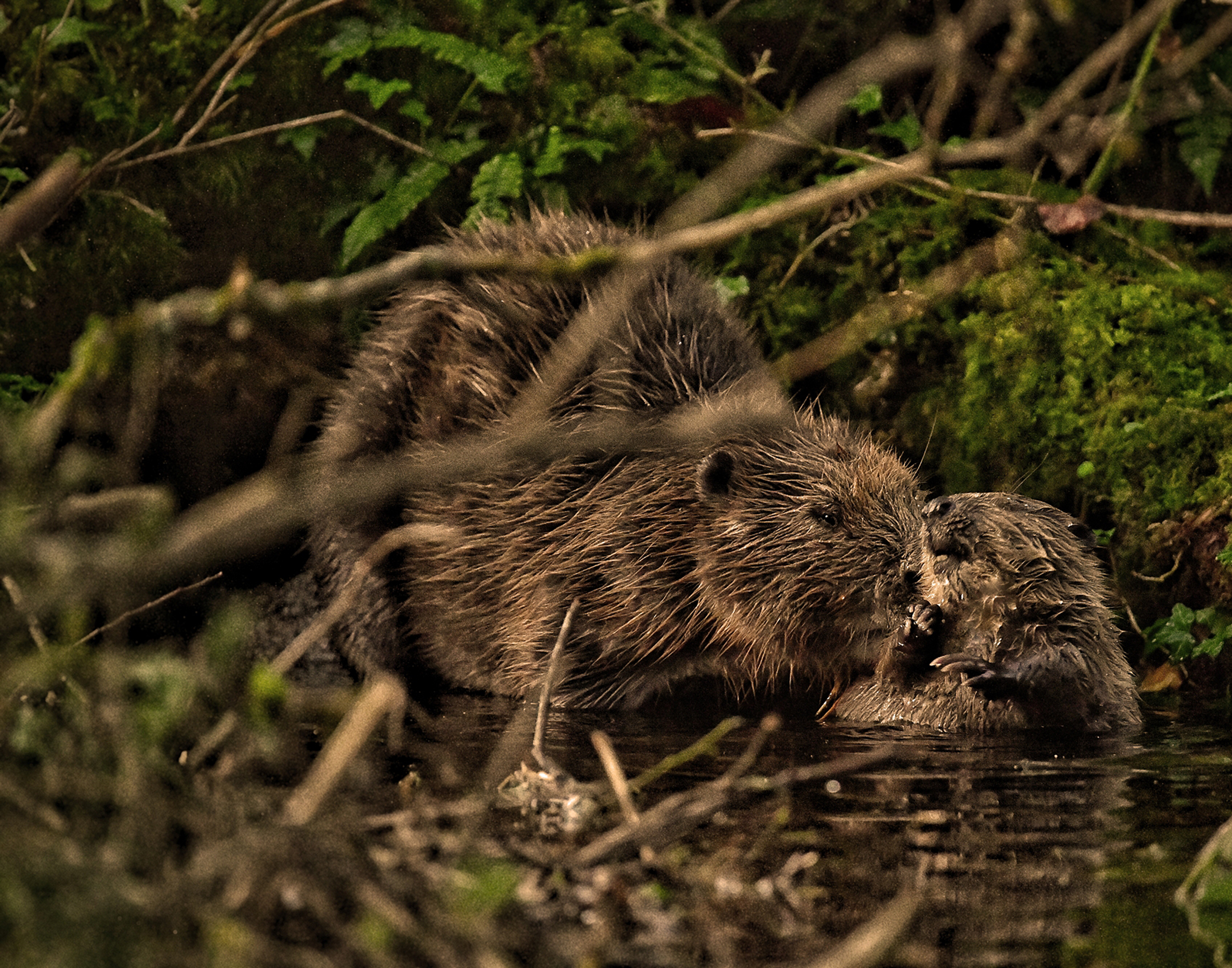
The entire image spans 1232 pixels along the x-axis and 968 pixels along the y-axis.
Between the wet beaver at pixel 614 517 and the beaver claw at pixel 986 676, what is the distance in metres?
0.49

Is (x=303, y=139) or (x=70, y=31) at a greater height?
(x=70, y=31)

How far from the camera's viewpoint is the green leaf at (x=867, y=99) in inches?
263

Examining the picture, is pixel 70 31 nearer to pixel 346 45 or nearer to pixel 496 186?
pixel 346 45

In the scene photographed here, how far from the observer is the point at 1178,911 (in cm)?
271

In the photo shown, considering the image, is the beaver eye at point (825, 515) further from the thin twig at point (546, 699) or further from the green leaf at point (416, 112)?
the green leaf at point (416, 112)

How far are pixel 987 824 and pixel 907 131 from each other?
4.23 meters

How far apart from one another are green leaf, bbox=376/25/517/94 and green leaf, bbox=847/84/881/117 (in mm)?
1622

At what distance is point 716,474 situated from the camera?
17.8 feet

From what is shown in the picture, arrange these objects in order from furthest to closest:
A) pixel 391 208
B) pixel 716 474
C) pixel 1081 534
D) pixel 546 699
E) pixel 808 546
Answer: pixel 391 208, pixel 716 474, pixel 808 546, pixel 1081 534, pixel 546 699

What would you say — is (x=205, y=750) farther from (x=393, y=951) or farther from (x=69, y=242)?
(x=69, y=242)

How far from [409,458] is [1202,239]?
12.2 feet

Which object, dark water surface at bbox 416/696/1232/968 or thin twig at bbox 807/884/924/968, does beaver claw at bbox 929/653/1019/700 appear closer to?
dark water surface at bbox 416/696/1232/968

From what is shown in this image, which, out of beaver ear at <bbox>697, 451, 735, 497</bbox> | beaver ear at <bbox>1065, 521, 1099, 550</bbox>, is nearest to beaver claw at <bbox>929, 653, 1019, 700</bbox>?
beaver ear at <bbox>1065, 521, 1099, 550</bbox>

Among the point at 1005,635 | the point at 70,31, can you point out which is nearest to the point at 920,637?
the point at 1005,635
